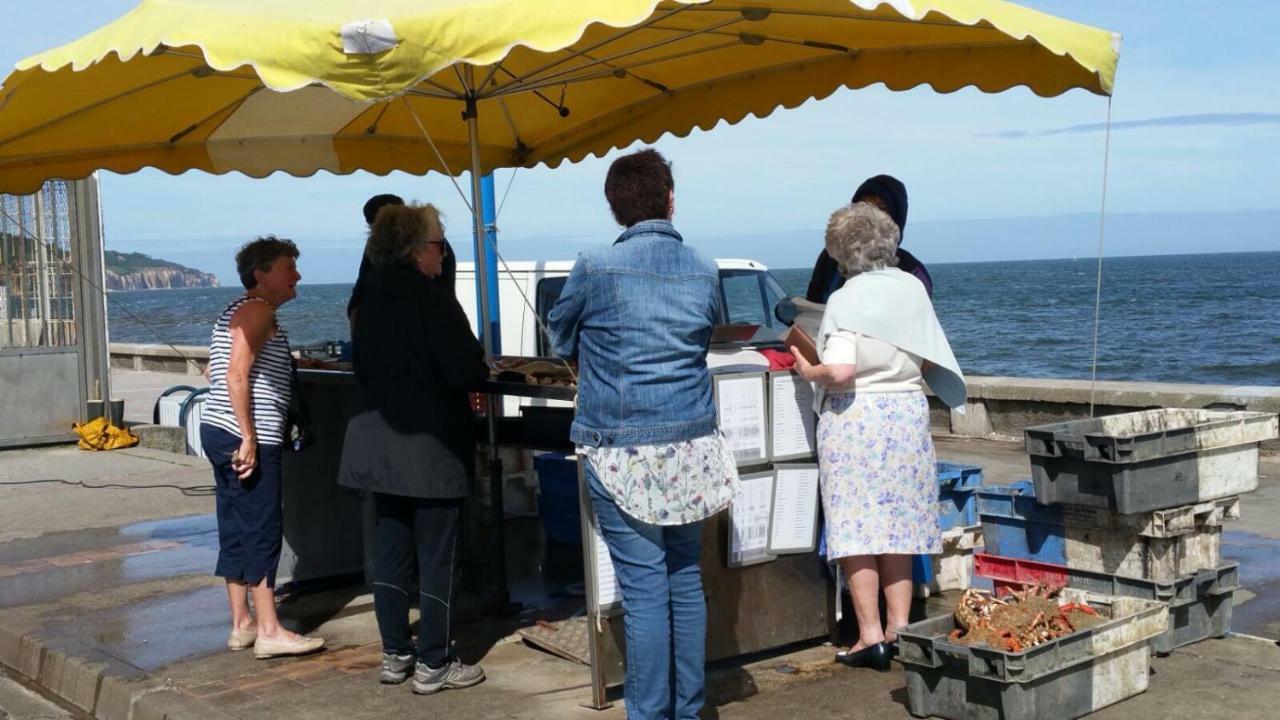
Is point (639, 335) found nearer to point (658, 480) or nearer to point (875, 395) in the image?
point (658, 480)

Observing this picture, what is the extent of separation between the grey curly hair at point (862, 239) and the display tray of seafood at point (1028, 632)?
1.29 meters

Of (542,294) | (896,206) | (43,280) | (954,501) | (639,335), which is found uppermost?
(896,206)

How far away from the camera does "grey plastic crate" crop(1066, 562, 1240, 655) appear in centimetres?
529

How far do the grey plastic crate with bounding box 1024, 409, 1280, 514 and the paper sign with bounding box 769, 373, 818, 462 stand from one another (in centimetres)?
86

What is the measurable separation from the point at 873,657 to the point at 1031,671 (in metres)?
1.05

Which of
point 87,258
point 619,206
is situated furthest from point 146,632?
point 87,258

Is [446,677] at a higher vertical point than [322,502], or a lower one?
lower

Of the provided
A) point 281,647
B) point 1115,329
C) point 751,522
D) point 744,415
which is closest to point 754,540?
point 751,522

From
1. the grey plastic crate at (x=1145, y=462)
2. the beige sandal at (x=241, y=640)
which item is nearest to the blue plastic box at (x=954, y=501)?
the grey plastic crate at (x=1145, y=462)

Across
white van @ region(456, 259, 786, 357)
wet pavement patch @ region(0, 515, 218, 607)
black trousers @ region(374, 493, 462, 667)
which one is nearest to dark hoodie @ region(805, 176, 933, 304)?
black trousers @ region(374, 493, 462, 667)

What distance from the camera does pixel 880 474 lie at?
16.9ft

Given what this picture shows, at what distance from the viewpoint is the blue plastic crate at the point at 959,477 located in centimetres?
627

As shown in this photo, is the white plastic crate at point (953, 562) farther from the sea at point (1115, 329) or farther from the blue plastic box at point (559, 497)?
the sea at point (1115, 329)

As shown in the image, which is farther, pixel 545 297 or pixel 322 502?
pixel 545 297
